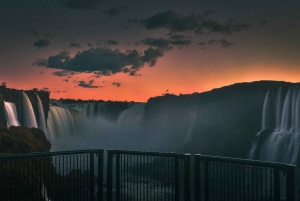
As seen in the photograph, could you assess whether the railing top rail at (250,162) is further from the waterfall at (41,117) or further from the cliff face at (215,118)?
the waterfall at (41,117)

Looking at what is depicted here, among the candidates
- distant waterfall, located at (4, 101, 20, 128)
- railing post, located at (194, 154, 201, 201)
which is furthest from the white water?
railing post, located at (194, 154, 201, 201)

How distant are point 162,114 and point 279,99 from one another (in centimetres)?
3578

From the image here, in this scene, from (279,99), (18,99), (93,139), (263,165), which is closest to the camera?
(263,165)

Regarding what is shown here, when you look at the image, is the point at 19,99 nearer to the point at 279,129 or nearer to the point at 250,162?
the point at 279,129

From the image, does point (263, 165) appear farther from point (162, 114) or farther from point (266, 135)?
point (162, 114)

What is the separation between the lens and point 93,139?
319 feet

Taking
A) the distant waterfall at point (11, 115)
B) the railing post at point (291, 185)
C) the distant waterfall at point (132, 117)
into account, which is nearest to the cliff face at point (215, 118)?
the distant waterfall at point (132, 117)

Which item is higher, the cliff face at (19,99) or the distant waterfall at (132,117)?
the cliff face at (19,99)

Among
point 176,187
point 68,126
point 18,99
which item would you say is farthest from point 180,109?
point 176,187

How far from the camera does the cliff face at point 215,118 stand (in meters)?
55.0

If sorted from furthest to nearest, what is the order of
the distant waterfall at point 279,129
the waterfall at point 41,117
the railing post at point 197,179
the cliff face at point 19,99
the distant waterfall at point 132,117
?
the distant waterfall at point 132,117, the waterfall at point 41,117, the cliff face at point 19,99, the distant waterfall at point 279,129, the railing post at point 197,179

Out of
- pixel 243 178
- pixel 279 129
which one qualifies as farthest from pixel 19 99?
pixel 243 178

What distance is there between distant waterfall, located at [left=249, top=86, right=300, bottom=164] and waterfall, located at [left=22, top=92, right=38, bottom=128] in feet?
103

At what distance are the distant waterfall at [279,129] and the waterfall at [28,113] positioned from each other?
3133cm
